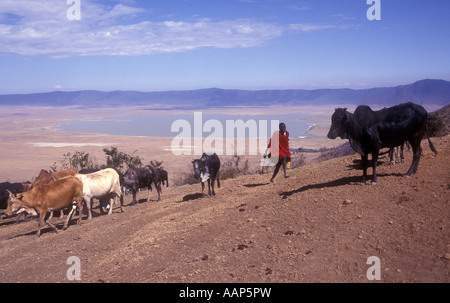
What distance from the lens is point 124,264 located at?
24.0 ft

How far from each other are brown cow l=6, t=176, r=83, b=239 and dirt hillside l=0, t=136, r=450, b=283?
2.67ft

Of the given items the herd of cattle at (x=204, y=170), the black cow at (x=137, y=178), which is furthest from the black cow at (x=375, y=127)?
the black cow at (x=137, y=178)

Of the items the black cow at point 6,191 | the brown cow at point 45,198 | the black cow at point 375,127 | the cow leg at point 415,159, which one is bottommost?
the black cow at point 6,191

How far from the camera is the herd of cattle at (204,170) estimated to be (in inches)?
376

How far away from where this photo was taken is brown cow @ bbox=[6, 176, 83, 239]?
10.9 meters

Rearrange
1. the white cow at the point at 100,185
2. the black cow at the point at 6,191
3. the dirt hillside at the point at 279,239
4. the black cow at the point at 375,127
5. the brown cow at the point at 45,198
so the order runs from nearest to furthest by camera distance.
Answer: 1. the dirt hillside at the point at 279,239
2. the black cow at the point at 375,127
3. the brown cow at the point at 45,198
4. the white cow at the point at 100,185
5. the black cow at the point at 6,191

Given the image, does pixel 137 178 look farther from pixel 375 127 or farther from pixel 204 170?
pixel 375 127

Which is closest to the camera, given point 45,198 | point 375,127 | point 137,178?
point 375,127

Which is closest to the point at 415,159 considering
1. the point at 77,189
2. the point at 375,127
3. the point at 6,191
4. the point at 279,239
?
the point at 375,127

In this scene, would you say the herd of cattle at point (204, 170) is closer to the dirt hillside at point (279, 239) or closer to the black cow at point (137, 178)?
the black cow at point (137, 178)

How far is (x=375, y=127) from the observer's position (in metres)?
9.53

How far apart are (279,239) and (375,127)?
4.11m

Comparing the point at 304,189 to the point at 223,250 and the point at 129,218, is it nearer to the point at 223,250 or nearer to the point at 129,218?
the point at 223,250
